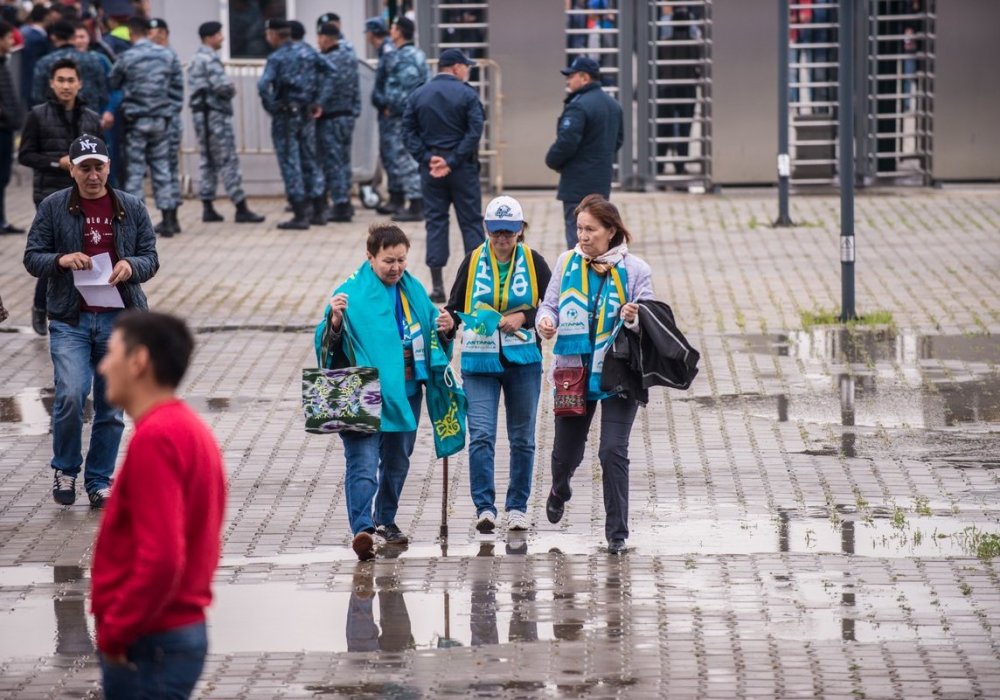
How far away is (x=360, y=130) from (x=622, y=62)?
3.23 meters

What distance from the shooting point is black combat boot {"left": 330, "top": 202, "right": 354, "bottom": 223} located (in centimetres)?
1966

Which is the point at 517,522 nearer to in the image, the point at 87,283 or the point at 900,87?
the point at 87,283

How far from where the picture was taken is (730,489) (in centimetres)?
931

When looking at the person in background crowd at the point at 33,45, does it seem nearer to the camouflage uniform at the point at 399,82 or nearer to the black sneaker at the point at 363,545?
the camouflage uniform at the point at 399,82

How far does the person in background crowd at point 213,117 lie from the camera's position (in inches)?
744

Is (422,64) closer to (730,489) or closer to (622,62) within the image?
(622,62)

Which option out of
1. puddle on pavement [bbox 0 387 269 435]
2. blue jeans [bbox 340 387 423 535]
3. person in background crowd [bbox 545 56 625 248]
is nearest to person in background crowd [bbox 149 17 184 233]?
person in background crowd [bbox 545 56 625 248]

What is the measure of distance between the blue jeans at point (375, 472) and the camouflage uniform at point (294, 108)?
413 inches

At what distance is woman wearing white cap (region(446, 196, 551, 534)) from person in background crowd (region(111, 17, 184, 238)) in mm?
10042

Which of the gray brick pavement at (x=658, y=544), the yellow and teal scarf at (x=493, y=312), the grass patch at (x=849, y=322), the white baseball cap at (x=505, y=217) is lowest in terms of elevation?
the gray brick pavement at (x=658, y=544)

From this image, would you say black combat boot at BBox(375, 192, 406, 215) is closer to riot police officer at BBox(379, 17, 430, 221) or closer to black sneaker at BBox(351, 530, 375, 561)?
riot police officer at BBox(379, 17, 430, 221)

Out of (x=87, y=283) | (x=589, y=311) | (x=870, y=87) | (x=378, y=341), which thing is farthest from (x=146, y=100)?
(x=589, y=311)

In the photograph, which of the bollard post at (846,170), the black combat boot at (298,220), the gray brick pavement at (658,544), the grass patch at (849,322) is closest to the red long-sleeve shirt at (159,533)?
the gray brick pavement at (658,544)

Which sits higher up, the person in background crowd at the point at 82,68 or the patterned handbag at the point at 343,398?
the person in background crowd at the point at 82,68
